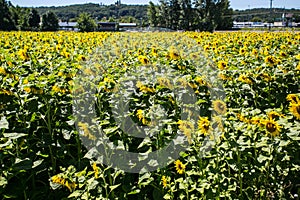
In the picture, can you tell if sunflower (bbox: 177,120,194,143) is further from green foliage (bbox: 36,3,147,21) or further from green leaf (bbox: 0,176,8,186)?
green foliage (bbox: 36,3,147,21)

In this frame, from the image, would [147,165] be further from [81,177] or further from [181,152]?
[81,177]

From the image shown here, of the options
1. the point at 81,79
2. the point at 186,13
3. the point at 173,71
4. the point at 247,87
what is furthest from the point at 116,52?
the point at 186,13

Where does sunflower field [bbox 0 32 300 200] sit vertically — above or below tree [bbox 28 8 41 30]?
below

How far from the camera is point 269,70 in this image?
377 centimetres

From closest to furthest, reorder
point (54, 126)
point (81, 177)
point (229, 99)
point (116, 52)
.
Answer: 1. point (81, 177)
2. point (54, 126)
3. point (229, 99)
4. point (116, 52)

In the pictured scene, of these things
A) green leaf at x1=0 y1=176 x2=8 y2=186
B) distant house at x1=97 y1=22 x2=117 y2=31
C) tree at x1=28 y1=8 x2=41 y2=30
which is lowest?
green leaf at x1=0 y1=176 x2=8 y2=186

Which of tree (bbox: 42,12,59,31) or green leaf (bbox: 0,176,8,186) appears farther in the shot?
tree (bbox: 42,12,59,31)

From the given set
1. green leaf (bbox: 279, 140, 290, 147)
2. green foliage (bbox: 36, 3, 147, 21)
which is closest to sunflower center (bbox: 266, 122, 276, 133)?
green leaf (bbox: 279, 140, 290, 147)

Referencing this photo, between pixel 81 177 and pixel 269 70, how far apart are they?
8.33 ft

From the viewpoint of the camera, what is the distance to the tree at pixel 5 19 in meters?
30.4

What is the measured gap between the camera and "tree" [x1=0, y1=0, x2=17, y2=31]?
3036cm

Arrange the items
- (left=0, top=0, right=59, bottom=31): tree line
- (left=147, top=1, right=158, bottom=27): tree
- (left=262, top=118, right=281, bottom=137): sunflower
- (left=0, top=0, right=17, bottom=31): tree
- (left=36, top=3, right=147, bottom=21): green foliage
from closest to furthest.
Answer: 1. (left=262, top=118, right=281, bottom=137): sunflower
2. (left=0, top=0, right=17, bottom=31): tree
3. (left=0, top=0, right=59, bottom=31): tree line
4. (left=147, top=1, right=158, bottom=27): tree
5. (left=36, top=3, right=147, bottom=21): green foliage

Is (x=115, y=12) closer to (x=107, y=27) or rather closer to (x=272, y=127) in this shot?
(x=107, y=27)

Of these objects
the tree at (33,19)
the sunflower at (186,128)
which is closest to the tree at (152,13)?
the tree at (33,19)
